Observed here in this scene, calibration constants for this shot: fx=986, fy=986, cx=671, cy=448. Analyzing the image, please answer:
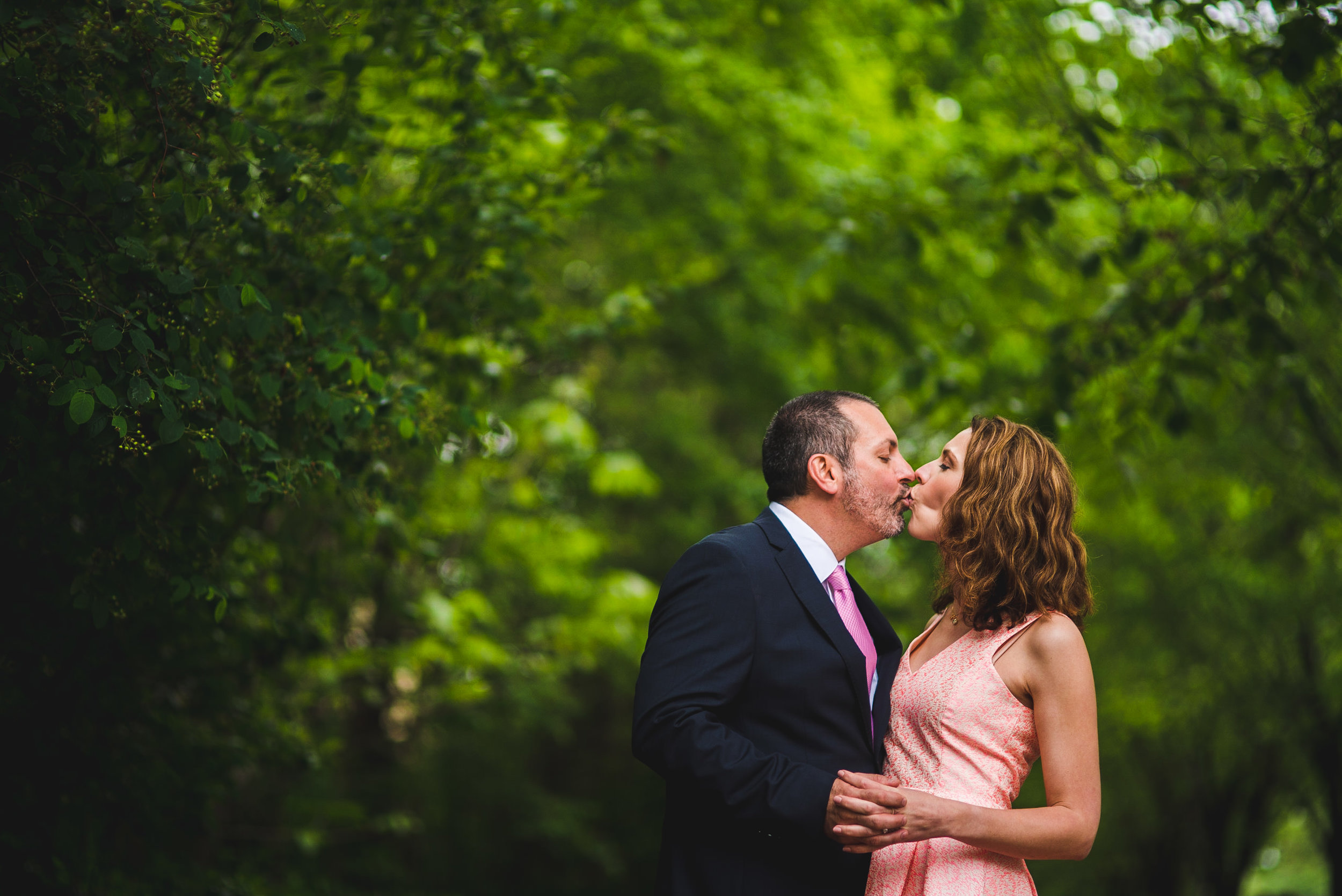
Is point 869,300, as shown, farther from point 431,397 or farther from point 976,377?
point 431,397

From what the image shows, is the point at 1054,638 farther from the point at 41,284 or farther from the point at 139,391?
the point at 41,284

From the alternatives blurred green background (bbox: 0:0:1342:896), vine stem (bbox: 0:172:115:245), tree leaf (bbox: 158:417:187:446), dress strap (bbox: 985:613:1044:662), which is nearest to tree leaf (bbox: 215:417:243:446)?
blurred green background (bbox: 0:0:1342:896)

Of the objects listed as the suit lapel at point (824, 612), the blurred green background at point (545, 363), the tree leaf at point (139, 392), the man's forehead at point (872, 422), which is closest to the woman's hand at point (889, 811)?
the suit lapel at point (824, 612)

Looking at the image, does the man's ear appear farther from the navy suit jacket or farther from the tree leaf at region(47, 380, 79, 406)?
the tree leaf at region(47, 380, 79, 406)

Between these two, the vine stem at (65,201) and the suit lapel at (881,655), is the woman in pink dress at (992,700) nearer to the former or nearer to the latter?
the suit lapel at (881,655)

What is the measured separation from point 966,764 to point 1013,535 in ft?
2.28

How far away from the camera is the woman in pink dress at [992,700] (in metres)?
2.64

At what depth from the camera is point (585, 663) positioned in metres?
9.13

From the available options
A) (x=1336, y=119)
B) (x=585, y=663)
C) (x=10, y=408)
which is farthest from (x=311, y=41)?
(x=585, y=663)

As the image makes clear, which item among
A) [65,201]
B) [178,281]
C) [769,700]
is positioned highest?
[65,201]

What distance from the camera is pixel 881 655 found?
11.0ft

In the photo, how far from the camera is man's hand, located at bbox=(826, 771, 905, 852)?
97.6 inches

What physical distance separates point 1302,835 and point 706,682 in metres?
24.2

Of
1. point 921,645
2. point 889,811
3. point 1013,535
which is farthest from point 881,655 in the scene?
point 889,811
